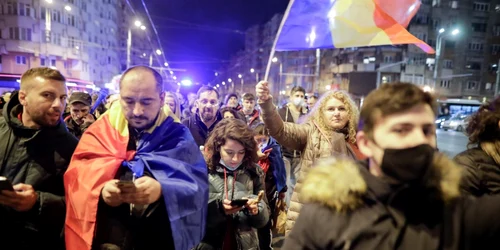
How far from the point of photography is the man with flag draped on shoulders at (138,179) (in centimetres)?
216

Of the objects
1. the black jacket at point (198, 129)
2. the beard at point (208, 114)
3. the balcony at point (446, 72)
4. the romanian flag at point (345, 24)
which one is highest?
the balcony at point (446, 72)

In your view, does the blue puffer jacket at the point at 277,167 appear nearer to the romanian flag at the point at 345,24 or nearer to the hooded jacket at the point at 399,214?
the romanian flag at the point at 345,24

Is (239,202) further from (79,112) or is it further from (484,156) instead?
(79,112)

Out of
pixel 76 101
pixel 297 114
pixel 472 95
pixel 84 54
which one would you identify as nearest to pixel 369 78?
pixel 472 95

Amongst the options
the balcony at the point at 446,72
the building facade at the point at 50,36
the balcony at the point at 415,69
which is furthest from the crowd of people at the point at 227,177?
the balcony at the point at 446,72

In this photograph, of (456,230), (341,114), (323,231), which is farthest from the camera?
(341,114)

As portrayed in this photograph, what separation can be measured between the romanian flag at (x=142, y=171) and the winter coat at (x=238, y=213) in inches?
13.8

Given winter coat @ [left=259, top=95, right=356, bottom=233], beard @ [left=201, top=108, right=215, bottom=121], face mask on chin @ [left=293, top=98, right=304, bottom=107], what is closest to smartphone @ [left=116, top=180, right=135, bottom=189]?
winter coat @ [left=259, top=95, right=356, bottom=233]

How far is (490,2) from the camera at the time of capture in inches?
2096

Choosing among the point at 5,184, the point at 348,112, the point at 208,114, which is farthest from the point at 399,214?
the point at 208,114

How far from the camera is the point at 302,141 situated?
3850mm

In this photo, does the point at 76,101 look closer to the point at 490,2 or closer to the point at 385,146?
the point at 385,146

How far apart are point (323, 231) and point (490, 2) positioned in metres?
67.1

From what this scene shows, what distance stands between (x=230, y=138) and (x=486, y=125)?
2.21 metres
